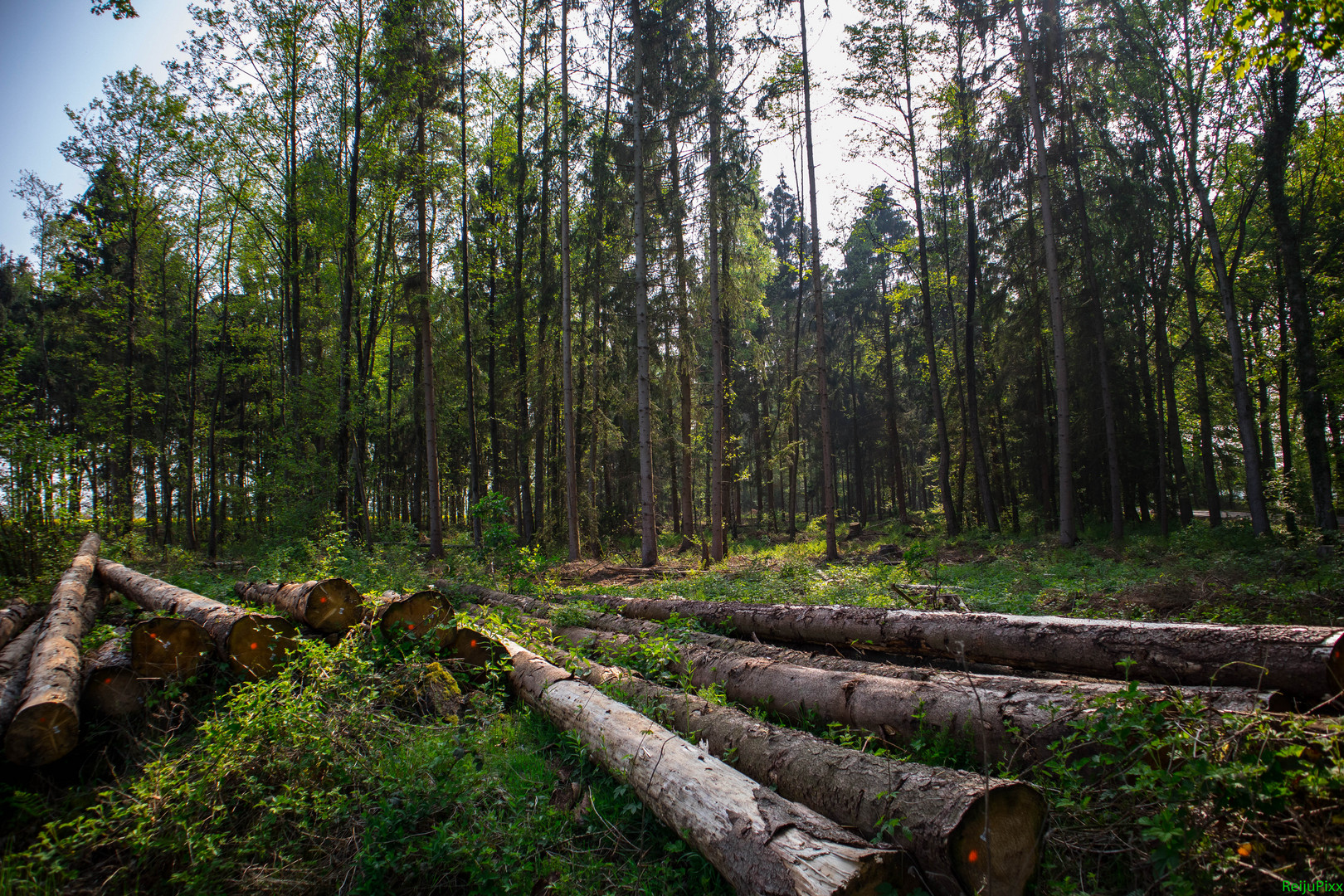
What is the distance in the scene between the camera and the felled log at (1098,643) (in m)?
3.49

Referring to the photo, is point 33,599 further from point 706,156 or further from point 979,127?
point 979,127

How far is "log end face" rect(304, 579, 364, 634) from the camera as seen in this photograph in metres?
5.94

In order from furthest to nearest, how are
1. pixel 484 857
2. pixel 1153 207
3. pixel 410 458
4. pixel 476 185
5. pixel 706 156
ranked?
pixel 410 458, pixel 476 185, pixel 1153 207, pixel 706 156, pixel 484 857

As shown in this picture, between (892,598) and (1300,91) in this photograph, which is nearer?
(892,598)

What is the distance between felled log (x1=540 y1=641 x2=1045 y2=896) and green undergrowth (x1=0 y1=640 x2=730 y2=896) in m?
0.71

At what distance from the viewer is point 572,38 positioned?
55.8 ft

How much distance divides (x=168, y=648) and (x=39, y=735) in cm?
131

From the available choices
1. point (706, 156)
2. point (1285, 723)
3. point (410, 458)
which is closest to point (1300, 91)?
point (706, 156)

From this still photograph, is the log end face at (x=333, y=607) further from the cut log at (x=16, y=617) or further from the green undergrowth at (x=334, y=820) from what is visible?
the cut log at (x=16, y=617)

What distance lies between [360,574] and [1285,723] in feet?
38.6

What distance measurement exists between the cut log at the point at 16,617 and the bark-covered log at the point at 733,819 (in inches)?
300

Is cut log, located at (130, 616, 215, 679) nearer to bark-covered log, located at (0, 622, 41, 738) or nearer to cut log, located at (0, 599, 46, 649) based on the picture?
bark-covered log, located at (0, 622, 41, 738)

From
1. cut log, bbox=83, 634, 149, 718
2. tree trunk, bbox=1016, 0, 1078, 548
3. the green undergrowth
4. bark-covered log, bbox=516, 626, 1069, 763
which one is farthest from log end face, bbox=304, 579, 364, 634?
tree trunk, bbox=1016, 0, 1078, 548

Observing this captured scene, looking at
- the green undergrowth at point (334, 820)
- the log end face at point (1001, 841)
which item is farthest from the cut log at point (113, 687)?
the log end face at point (1001, 841)
